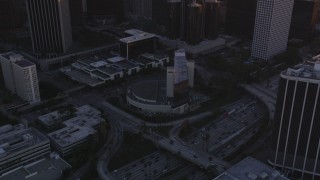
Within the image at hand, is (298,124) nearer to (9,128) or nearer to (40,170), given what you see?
(40,170)

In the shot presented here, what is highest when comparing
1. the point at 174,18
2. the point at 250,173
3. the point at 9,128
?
the point at 174,18

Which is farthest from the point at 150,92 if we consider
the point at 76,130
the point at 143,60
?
the point at 143,60

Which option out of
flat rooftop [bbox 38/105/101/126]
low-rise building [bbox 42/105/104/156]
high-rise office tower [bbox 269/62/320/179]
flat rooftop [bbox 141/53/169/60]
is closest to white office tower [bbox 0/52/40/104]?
flat rooftop [bbox 38/105/101/126]

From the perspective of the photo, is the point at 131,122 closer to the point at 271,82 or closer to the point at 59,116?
the point at 59,116

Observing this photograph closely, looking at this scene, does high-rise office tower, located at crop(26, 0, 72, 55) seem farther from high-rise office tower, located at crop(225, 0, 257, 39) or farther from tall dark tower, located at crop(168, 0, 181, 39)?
high-rise office tower, located at crop(225, 0, 257, 39)

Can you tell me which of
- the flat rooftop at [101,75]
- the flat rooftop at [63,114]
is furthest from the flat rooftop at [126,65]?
the flat rooftop at [63,114]

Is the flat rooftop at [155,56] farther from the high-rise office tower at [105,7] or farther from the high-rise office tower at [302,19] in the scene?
the high-rise office tower at [302,19]
